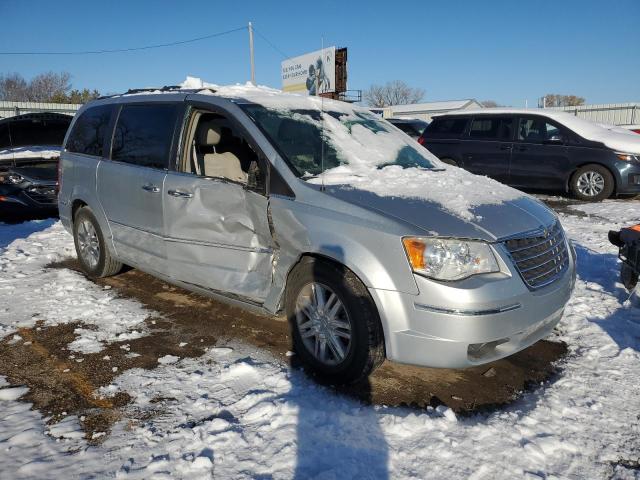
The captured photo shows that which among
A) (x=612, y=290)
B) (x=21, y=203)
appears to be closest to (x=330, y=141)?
(x=612, y=290)

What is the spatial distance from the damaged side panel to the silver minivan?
0.01 metres

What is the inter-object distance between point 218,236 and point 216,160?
2.92ft

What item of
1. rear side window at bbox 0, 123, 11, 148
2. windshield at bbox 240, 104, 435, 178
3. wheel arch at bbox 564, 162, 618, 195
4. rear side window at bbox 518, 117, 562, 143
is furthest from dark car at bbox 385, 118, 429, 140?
windshield at bbox 240, 104, 435, 178

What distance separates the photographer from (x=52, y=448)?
8.11 ft

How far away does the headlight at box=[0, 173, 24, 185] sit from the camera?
25.6ft

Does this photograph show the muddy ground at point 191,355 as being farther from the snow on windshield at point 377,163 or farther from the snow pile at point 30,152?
the snow pile at point 30,152

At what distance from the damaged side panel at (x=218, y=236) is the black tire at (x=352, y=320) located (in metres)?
0.42

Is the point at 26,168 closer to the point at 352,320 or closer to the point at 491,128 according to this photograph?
the point at 352,320

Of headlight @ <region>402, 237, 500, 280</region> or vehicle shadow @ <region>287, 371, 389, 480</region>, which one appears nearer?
vehicle shadow @ <region>287, 371, 389, 480</region>

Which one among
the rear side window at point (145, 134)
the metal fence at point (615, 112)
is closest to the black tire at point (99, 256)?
the rear side window at point (145, 134)

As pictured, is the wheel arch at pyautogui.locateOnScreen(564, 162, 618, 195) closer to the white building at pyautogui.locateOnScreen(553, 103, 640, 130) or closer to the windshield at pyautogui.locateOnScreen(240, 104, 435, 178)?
the windshield at pyautogui.locateOnScreen(240, 104, 435, 178)

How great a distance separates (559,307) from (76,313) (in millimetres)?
3776

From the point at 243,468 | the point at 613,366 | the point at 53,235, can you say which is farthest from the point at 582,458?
the point at 53,235

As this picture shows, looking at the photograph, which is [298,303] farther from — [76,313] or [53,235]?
[53,235]
